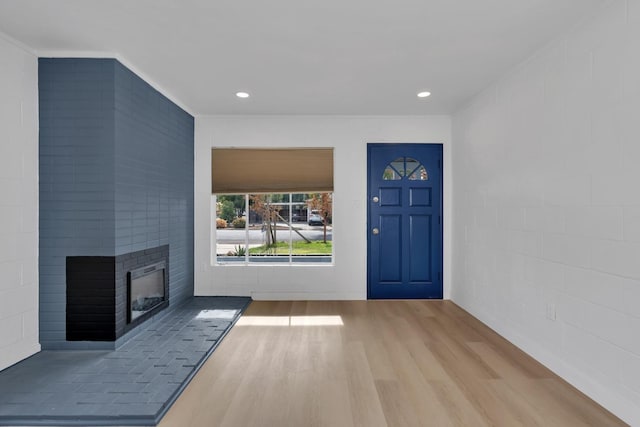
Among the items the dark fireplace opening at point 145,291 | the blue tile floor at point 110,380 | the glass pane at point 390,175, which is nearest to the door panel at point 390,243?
the glass pane at point 390,175

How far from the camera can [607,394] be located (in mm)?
2111

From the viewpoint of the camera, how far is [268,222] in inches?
249

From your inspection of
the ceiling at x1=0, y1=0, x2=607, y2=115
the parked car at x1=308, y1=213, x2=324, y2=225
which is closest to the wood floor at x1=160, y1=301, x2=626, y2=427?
the ceiling at x1=0, y1=0, x2=607, y2=115

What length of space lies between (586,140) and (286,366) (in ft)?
8.75

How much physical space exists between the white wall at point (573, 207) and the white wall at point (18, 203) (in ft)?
13.5

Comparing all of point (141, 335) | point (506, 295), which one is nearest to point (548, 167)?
point (506, 295)

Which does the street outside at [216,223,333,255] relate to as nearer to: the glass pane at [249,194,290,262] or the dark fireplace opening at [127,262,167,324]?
the glass pane at [249,194,290,262]

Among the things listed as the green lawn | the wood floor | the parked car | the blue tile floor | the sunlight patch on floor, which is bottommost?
the wood floor

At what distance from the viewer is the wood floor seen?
2025 mm

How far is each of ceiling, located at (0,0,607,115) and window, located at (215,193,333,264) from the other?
1874mm

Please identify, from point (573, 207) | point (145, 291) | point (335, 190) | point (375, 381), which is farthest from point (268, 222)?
point (573, 207)

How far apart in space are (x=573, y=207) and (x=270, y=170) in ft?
11.1

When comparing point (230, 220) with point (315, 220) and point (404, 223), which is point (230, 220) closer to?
point (315, 220)

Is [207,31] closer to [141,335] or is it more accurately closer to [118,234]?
[118,234]
